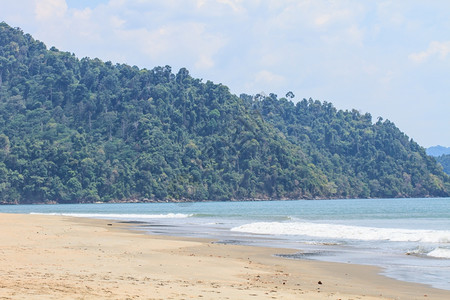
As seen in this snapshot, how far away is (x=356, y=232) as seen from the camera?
109ft

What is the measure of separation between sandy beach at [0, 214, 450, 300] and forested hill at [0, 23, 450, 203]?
127 meters

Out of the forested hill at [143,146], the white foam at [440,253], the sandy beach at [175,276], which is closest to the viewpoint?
the sandy beach at [175,276]

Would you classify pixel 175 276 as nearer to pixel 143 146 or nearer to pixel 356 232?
pixel 356 232

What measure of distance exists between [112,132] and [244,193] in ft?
126

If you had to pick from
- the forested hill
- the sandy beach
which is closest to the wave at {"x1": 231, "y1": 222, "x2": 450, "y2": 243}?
the sandy beach

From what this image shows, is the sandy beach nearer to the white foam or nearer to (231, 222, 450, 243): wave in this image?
the white foam

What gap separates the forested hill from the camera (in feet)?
484

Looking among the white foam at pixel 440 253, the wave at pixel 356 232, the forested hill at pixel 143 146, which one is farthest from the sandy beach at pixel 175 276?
the forested hill at pixel 143 146

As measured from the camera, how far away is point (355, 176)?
19588 cm

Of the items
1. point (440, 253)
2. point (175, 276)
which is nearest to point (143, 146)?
point (440, 253)

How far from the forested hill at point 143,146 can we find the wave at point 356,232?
112684 millimetres

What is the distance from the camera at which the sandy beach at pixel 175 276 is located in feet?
41.0

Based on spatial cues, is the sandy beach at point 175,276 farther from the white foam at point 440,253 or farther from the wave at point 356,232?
the wave at point 356,232

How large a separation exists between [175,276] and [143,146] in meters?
143
